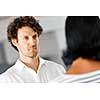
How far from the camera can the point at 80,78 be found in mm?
1541

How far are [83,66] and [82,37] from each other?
165 millimetres

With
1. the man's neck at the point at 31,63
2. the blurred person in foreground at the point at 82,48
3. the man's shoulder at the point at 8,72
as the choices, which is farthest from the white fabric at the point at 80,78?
the man's shoulder at the point at 8,72

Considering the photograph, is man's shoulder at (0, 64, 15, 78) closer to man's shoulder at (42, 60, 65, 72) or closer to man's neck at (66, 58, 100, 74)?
man's shoulder at (42, 60, 65, 72)

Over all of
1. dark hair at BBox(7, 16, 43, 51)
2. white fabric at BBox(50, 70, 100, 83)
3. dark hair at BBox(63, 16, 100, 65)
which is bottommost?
white fabric at BBox(50, 70, 100, 83)

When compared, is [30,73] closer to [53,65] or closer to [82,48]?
[53,65]

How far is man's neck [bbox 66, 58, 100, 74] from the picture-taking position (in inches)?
60.1

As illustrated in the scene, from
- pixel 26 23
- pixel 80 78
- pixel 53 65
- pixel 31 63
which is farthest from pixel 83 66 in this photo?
pixel 26 23

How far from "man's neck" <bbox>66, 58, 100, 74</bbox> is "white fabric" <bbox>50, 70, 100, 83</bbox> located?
0.02 meters

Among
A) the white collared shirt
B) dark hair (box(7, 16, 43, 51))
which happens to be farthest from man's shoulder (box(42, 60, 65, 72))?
dark hair (box(7, 16, 43, 51))

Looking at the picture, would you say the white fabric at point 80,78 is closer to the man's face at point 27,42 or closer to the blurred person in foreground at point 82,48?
the blurred person in foreground at point 82,48
